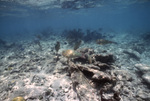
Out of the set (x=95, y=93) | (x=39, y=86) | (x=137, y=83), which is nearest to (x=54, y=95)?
(x=39, y=86)

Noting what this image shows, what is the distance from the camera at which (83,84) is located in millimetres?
3402

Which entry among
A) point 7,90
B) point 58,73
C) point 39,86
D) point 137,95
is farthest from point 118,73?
point 7,90

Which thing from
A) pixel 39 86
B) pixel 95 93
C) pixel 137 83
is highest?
pixel 95 93

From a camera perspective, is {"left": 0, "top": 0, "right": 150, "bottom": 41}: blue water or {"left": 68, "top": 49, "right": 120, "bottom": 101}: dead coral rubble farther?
{"left": 0, "top": 0, "right": 150, "bottom": 41}: blue water

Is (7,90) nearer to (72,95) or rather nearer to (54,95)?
(54,95)

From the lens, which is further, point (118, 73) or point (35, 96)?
point (118, 73)

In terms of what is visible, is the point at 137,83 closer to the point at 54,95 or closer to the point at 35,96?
the point at 54,95

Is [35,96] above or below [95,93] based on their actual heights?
below

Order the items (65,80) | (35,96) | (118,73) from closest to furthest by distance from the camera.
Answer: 1. (35,96)
2. (65,80)
3. (118,73)

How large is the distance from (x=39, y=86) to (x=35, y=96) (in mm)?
607

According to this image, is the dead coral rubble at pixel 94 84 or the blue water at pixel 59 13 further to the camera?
the blue water at pixel 59 13

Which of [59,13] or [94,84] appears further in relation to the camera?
[59,13]

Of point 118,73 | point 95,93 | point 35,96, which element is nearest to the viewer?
point 95,93

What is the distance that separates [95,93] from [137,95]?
6.47 ft
